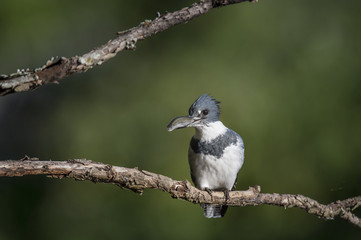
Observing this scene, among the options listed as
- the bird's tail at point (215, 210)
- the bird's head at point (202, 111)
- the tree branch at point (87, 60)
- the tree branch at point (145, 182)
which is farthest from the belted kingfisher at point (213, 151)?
the tree branch at point (87, 60)

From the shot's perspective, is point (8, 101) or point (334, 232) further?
point (8, 101)

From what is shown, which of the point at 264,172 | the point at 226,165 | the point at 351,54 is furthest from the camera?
the point at 351,54

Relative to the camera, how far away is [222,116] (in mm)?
3262

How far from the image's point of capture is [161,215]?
3.69 m

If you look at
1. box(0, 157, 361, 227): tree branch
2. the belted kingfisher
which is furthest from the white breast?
box(0, 157, 361, 227): tree branch

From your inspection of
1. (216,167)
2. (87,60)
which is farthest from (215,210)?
(87,60)

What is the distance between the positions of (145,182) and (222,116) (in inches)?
71.9

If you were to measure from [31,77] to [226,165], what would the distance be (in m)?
1.17

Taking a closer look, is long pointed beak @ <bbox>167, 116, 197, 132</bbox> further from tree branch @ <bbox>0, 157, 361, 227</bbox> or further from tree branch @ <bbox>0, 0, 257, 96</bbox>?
tree branch @ <bbox>0, 0, 257, 96</bbox>

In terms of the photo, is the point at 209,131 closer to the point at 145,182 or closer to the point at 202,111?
the point at 202,111

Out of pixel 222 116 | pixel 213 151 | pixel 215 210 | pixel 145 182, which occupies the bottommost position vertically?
pixel 145 182

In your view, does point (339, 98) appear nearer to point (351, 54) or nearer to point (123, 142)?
point (351, 54)

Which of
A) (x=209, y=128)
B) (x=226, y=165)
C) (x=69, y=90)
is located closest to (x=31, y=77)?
(x=209, y=128)

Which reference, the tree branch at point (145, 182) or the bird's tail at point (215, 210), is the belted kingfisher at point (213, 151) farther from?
the bird's tail at point (215, 210)
